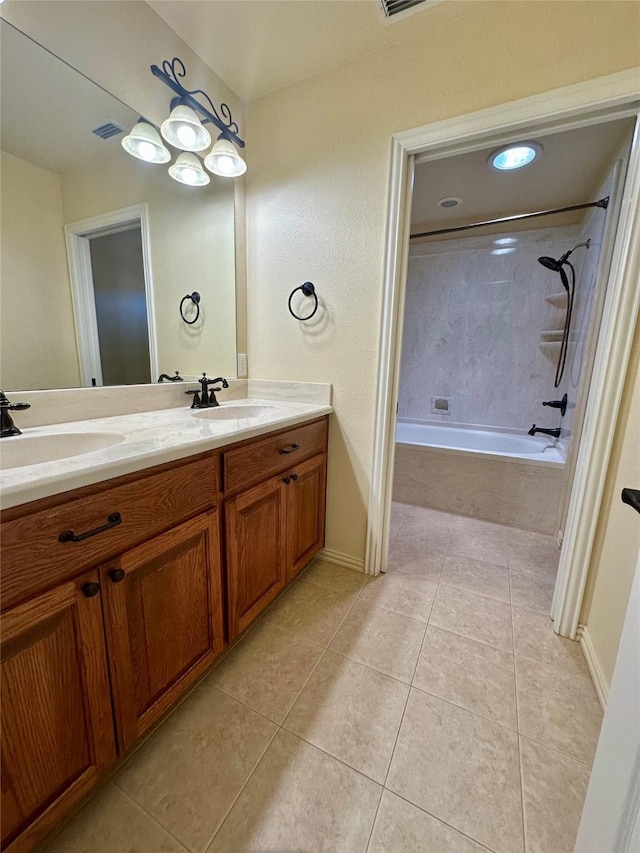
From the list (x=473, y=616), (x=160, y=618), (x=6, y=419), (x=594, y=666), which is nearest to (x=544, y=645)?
(x=594, y=666)

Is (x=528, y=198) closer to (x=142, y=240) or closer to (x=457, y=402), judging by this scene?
(x=457, y=402)

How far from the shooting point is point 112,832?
766 mm

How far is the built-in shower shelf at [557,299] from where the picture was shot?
103 inches

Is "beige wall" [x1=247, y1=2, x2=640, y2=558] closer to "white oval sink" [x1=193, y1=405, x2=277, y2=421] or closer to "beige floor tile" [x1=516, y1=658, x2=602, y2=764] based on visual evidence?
"white oval sink" [x1=193, y1=405, x2=277, y2=421]

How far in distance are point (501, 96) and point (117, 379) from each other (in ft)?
5.90

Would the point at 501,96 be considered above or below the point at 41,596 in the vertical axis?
above

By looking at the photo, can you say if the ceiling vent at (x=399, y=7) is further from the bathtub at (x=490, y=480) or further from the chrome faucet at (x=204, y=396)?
the bathtub at (x=490, y=480)

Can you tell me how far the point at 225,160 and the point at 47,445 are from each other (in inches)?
55.1

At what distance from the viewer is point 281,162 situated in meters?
1.65

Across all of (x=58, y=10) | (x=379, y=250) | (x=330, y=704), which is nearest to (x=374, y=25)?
(x=379, y=250)

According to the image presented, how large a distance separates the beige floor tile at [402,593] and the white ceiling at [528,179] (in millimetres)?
2205

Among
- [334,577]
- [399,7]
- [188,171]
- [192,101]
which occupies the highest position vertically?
[399,7]

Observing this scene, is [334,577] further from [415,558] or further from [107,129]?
[107,129]

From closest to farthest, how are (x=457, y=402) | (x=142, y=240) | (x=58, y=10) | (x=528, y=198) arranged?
(x=58, y=10)
(x=142, y=240)
(x=528, y=198)
(x=457, y=402)
